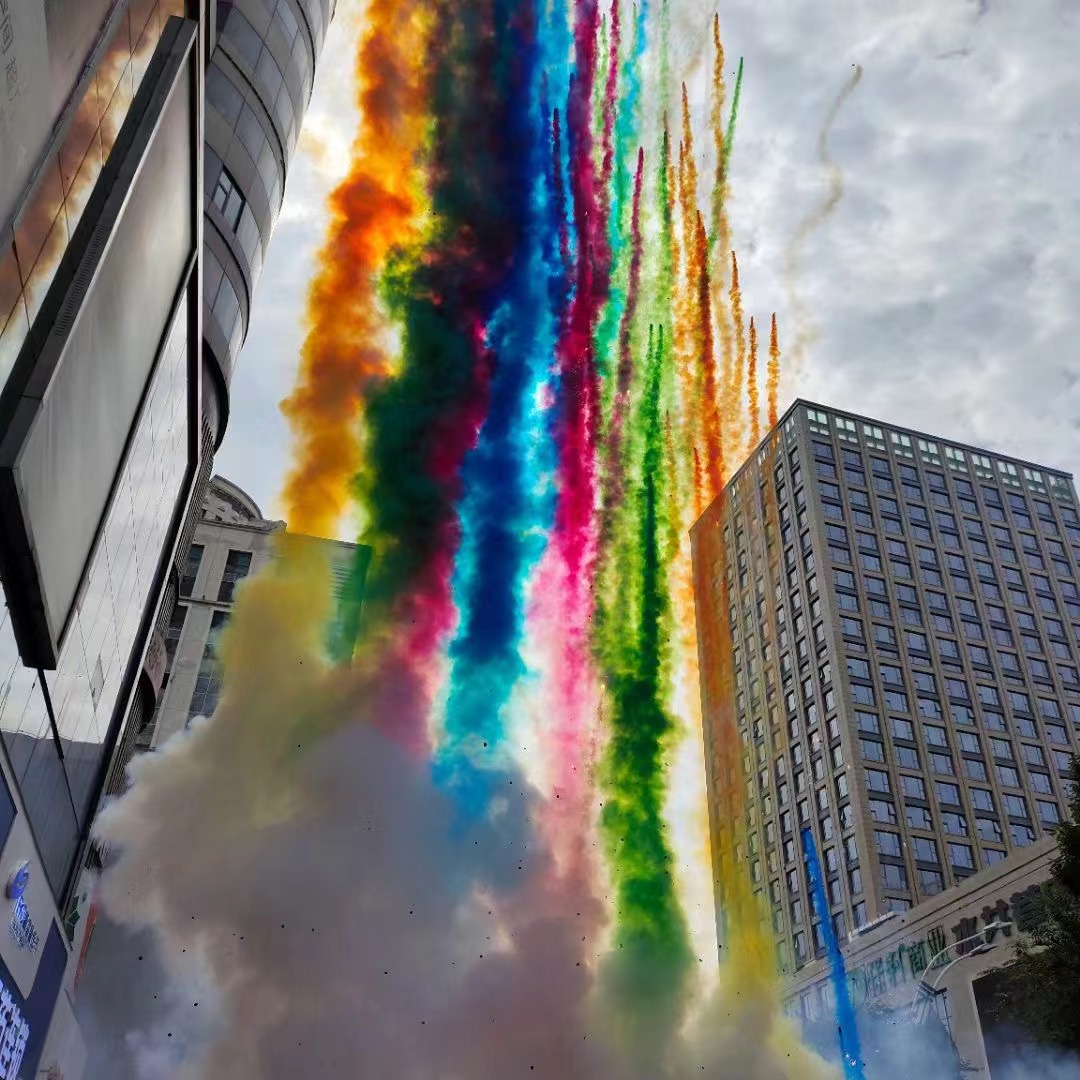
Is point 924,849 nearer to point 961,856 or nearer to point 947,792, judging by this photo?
point 961,856

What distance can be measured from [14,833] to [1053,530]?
93.3 metres

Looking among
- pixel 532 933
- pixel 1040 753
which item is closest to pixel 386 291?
pixel 532 933

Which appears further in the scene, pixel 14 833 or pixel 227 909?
pixel 227 909

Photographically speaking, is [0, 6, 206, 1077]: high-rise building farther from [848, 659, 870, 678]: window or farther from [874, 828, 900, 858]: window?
[848, 659, 870, 678]: window

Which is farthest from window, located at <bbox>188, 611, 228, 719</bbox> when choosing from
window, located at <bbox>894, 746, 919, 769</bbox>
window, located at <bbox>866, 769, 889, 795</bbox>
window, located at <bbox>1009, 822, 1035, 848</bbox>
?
window, located at <bbox>1009, 822, 1035, 848</bbox>

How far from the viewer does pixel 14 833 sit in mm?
19219

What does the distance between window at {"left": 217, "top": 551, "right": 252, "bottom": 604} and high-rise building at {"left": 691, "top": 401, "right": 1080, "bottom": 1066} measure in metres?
41.2

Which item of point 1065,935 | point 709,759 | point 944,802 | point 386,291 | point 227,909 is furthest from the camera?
point 709,759

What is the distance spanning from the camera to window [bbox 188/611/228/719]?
63875 mm

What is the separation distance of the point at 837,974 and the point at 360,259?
2027 inches

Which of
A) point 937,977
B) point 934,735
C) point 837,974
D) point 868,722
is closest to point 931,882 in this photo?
point 837,974

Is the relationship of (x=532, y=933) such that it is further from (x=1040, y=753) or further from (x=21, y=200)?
(x=1040, y=753)

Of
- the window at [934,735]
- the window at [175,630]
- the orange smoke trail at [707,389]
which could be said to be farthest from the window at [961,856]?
the window at [175,630]

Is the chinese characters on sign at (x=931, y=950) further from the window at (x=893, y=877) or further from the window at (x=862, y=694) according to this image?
the window at (x=862, y=694)
